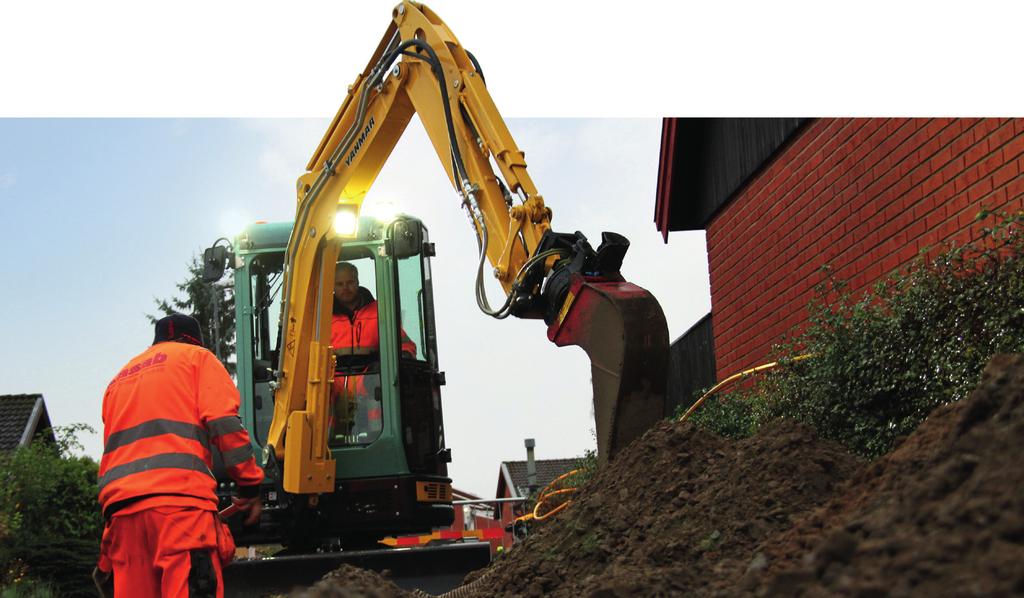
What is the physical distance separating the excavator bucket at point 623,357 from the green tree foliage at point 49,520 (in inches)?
326

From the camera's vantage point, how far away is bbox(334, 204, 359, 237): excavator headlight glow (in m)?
7.96

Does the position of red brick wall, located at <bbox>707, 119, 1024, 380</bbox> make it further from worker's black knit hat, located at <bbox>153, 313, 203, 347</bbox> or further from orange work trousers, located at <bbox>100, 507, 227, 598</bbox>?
orange work trousers, located at <bbox>100, 507, 227, 598</bbox>

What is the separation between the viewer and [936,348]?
530cm

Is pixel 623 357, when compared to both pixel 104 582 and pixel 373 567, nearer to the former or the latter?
pixel 104 582

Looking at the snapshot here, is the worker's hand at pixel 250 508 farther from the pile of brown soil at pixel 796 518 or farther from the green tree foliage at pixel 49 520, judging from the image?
the green tree foliage at pixel 49 520

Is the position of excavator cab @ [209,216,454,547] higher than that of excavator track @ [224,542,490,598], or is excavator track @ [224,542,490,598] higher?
excavator cab @ [209,216,454,547]

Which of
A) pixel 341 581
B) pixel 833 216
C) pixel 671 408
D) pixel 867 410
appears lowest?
pixel 341 581

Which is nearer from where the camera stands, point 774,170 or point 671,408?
point 774,170

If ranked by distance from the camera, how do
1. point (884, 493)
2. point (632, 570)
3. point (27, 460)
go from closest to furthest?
point (884, 493)
point (632, 570)
point (27, 460)

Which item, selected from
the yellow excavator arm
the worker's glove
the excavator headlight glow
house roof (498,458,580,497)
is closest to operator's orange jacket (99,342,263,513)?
the worker's glove

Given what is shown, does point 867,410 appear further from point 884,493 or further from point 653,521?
point 884,493

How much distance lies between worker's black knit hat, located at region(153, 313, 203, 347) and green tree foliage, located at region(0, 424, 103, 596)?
6674 millimetres

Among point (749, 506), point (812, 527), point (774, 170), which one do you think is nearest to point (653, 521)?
point (749, 506)

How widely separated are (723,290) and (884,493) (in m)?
9.22
